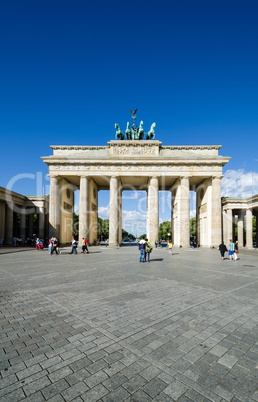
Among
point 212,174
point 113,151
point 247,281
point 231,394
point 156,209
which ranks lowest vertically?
point 247,281

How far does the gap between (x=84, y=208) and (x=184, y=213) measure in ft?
55.5

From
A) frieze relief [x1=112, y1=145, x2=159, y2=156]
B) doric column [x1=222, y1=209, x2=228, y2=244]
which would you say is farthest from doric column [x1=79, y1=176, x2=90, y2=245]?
doric column [x1=222, y1=209, x2=228, y2=244]

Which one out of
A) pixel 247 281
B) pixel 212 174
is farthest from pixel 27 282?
pixel 212 174

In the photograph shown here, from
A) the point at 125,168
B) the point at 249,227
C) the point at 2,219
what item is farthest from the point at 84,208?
the point at 249,227

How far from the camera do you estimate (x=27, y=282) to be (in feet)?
26.7

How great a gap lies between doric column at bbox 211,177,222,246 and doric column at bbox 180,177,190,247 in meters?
3.94

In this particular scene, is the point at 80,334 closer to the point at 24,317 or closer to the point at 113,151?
the point at 24,317

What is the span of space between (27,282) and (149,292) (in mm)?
4887

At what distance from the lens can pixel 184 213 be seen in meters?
34.5

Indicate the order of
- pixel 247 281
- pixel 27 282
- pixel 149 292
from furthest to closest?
pixel 247 281 < pixel 27 282 < pixel 149 292

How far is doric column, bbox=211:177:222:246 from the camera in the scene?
33.1 meters

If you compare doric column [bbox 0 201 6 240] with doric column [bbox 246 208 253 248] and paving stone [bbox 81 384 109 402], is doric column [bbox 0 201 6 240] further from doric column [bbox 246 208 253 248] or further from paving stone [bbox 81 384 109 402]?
doric column [bbox 246 208 253 248]

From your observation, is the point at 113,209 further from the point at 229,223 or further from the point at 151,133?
the point at 229,223

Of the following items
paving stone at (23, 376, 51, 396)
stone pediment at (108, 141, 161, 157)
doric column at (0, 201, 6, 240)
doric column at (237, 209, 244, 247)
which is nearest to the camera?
paving stone at (23, 376, 51, 396)
